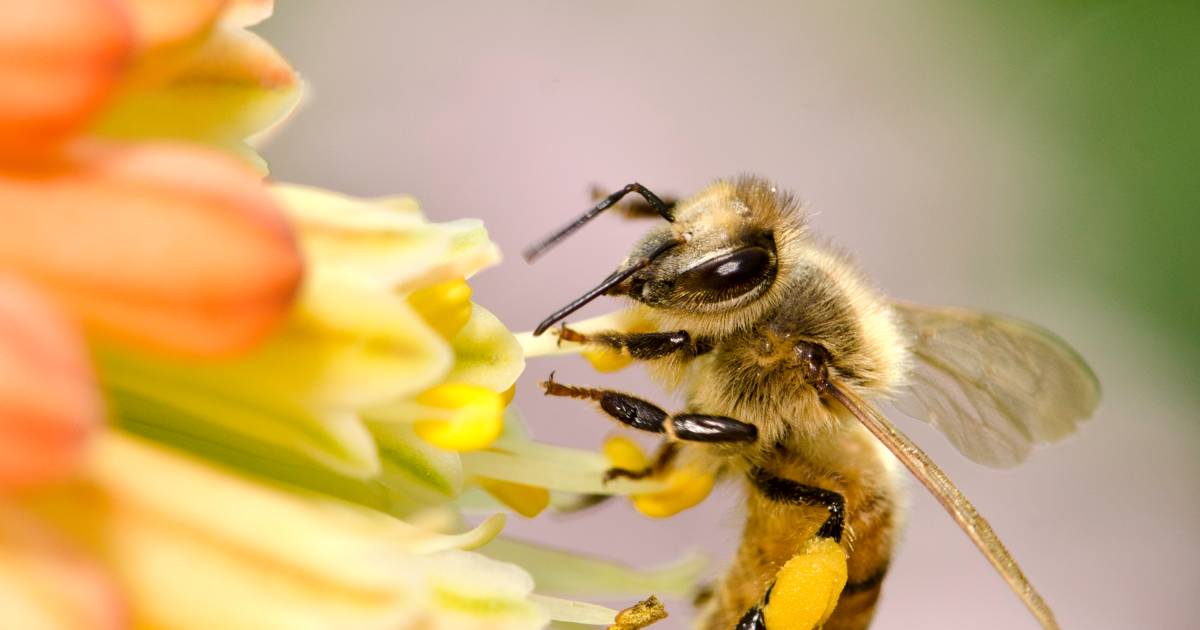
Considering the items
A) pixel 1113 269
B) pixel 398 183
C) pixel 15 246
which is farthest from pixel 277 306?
pixel 1113 269

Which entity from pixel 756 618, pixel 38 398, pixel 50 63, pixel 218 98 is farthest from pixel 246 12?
pixel 756 618

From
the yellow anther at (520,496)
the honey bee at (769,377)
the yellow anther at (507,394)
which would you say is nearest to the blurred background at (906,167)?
the honey bee at (769,377)

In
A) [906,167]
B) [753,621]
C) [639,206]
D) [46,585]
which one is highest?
[906,167]

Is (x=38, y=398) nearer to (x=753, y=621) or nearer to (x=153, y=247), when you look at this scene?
(x=153, y=247)

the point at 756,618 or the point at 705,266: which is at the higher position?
the point at 705,266

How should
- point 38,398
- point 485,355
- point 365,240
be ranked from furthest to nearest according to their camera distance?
point 485,355, point 365,240, point 38,398

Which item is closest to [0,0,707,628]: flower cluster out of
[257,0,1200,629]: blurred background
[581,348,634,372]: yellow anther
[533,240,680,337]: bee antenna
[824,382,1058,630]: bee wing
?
[533,240,680,337]: bee antenna

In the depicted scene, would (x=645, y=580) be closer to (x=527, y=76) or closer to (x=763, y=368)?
(x=763, y=368)
